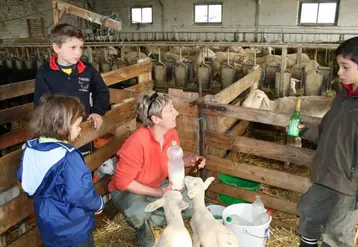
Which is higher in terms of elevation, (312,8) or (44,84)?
(312,8)

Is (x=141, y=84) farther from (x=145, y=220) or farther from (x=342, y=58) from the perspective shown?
(x=342, y=58)

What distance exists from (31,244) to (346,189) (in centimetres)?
242

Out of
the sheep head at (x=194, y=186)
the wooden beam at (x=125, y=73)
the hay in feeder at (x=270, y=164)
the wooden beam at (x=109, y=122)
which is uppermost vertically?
the wooden beam at (x=125, y=73)

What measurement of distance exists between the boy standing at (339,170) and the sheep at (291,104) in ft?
7.36

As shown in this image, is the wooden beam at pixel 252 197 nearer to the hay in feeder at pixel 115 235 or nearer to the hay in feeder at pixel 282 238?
the hay in feeder at pixel 282 238

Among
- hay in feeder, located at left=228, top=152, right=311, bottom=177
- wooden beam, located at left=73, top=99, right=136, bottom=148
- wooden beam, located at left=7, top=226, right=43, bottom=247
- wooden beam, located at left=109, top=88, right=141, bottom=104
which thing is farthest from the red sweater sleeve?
hay in feeder, located at left=228, top=152, right=311, bottom=177

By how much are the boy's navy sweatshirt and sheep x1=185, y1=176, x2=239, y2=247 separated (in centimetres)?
120

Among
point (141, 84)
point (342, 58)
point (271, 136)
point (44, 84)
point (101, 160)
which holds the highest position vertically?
point (342, 58)

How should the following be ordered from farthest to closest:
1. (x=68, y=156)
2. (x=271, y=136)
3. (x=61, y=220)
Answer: (x=271, y=136)
(x=61, y=220)
(x=68, y=156)

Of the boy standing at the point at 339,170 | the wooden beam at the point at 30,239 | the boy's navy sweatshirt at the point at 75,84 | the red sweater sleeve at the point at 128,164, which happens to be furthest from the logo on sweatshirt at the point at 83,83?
the boy standing at the point at 339,170

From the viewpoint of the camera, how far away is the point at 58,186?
2.10 m

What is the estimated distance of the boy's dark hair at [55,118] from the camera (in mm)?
2057

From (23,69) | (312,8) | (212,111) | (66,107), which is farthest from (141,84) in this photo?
(312,8)

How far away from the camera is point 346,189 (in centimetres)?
239
